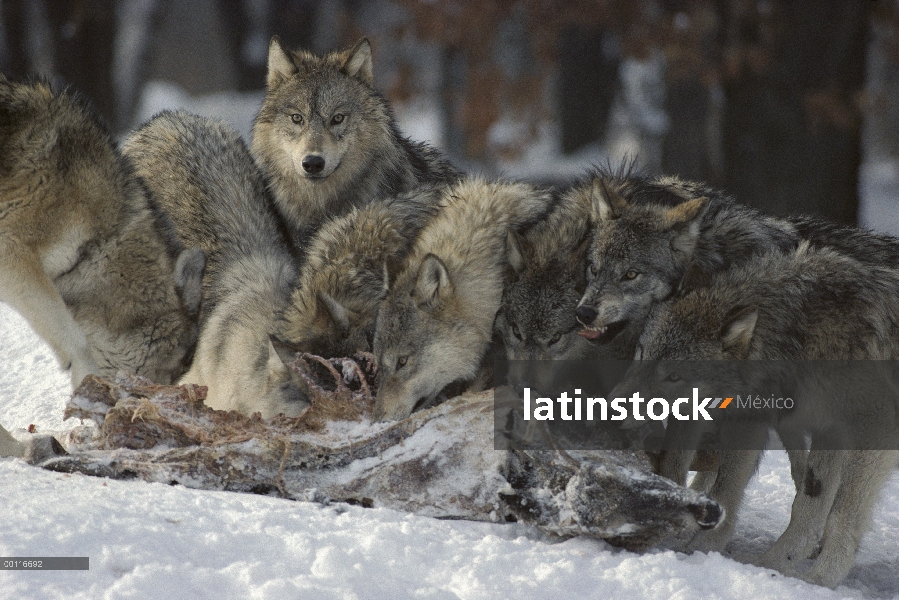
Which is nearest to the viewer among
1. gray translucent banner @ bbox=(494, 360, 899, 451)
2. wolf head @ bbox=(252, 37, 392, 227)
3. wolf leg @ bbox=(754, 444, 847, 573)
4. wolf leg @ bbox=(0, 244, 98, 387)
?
gray translucent banner @ bbox=(494, 360, 899, 451)

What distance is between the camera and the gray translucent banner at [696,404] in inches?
165

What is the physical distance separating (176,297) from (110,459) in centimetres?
166

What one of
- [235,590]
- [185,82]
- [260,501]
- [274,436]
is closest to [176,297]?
[274,436]

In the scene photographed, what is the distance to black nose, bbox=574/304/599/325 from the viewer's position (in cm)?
436

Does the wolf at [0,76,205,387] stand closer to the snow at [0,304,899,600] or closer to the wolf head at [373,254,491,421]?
the snow at [0,304,899,600]

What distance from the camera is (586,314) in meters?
4.36

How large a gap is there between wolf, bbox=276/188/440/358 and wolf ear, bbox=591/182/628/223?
1096mm

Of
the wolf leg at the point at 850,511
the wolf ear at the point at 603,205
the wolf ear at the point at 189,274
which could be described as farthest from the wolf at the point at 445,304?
Answer: the wolf leg at the point at 850,511

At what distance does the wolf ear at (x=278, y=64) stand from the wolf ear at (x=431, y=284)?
272 cm

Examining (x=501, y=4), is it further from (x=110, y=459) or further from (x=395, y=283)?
(x=110, y=459)

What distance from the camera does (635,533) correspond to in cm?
376

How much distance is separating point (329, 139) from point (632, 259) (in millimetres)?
2721

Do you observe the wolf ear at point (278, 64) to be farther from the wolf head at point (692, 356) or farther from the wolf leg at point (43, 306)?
the wolf head at point (692, 356)

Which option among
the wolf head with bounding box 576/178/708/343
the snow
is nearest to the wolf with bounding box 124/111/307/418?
the snow
